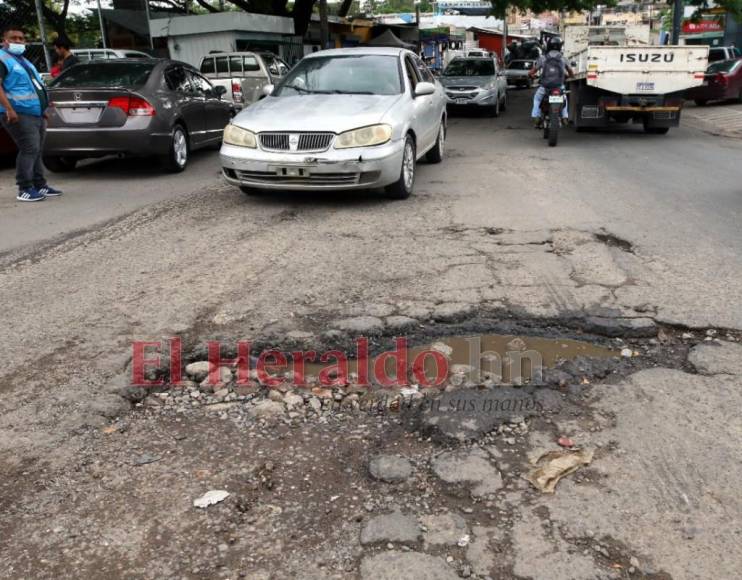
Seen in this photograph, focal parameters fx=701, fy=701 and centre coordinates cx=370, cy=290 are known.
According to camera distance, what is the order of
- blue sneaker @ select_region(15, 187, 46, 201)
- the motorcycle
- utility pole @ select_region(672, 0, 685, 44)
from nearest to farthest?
blue sneaker @ select_region(15, 187, 46, 201), the motorcycle, utility pole @ select_region(672, 0, 685, 44)

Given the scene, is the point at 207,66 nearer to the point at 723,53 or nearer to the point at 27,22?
the point at 27,22

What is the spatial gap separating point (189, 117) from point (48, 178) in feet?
7.28

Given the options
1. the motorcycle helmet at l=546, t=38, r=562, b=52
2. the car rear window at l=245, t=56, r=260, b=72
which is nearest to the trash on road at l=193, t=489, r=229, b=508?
the motorcycle helmet at l=546, t=38, r=562, b=52

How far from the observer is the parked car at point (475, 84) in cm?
1847

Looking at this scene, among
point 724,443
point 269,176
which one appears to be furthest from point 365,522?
point 269,176

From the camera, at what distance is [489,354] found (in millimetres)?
4070

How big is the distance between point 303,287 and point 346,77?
14.6 feet

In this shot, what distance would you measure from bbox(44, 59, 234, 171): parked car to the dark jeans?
3.23 ft

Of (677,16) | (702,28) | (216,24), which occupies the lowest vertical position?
(702,28)

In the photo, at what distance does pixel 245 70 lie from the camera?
58.7 feet

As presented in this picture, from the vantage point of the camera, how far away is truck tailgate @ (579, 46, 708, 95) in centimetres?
1298

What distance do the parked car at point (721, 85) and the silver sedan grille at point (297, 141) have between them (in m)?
18.7

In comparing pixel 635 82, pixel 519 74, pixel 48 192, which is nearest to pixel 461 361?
pixel 48 192

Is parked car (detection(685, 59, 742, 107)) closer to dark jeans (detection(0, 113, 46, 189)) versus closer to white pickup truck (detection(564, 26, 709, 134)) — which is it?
white pickup truck (detection(564, 26, 709, 134))
